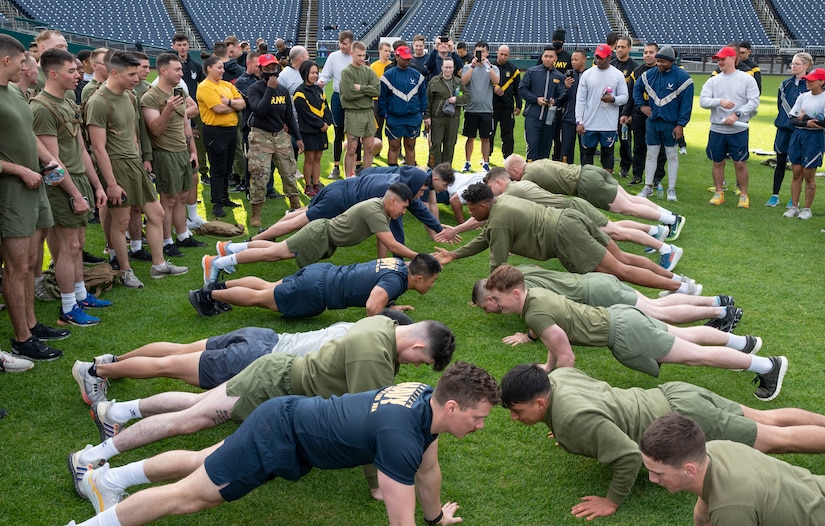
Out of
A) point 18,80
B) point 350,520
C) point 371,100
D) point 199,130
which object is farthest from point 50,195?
point 371,100

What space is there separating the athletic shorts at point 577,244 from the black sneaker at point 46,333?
458 centimetres

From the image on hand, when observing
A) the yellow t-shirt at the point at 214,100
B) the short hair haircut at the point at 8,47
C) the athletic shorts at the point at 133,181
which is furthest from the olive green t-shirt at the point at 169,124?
the short hair haircut at the point at 8,47

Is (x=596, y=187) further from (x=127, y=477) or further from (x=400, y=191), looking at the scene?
(x=127, y=477)

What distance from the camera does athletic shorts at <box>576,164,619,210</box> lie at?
8.38 metres

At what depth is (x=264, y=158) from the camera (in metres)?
9.49

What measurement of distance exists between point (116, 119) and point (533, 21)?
33.1 m

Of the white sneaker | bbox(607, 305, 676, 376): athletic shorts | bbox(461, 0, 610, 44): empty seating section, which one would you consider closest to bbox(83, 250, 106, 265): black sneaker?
the white sneaker

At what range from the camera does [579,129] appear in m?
11.2

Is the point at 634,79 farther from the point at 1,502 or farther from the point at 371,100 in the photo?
the point at 1,502

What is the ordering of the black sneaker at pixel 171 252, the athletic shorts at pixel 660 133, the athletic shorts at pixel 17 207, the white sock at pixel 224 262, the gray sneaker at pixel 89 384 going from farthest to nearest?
the athletic shorts at pixel 660 133, the black sneaker at pixel 171 252, the white sock at pixel 224 262, the athletic shorts at pixel 17 207, the gray sneaker at pixel 89 384

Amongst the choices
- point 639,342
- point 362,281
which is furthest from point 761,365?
point 362,281

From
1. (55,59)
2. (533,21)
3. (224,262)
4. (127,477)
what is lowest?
(224,262)

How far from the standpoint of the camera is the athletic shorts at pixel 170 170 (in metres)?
8.01

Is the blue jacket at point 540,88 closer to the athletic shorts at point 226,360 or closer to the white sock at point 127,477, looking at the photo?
the athletic shorts at point 226,360
